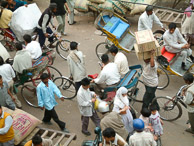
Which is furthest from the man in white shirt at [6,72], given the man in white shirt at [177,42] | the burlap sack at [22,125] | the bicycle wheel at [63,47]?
the man in white shirt at [177,42]

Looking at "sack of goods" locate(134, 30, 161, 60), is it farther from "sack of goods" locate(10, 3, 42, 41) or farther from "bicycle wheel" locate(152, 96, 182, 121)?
"sack of goods" locate(10, 3, 42, 41)

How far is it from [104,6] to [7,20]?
11.5ft

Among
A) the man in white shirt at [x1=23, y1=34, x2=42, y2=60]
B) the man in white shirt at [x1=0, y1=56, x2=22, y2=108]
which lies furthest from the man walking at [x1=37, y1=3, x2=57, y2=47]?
the man in white shirt at [x1=0, y1=56, x2=22, y2=108]

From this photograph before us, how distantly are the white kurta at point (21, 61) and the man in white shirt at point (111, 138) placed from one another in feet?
8.77

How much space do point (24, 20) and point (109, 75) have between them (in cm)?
334

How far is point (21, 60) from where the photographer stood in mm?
5559

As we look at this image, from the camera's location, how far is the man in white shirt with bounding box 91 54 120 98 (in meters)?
5.20

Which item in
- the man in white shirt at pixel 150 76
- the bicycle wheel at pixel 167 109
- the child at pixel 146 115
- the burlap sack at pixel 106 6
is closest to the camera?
the child at pixel 146 115

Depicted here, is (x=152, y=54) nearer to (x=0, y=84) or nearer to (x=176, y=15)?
(x=0, y=84)

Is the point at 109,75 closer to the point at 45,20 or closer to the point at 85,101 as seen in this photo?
the point at 85,101

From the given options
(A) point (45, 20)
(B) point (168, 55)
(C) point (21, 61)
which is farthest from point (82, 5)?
(C) point (21, 61)

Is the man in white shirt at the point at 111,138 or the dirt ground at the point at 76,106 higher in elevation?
the man in white shirt at the point at 111,138

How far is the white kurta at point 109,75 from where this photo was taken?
17.1 ft

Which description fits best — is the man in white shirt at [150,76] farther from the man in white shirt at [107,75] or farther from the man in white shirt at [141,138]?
the man in white shirt at [141,138]
